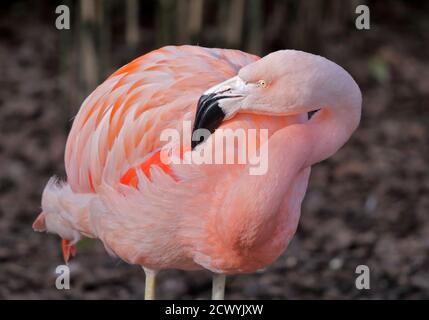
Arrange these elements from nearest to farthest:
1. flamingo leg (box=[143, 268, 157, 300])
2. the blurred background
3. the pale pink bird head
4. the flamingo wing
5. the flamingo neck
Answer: the pale pink bird head → the flamingo neck → the flamingo wing → flamingo leg (box=[143, 268, 157, 300]) → the blurred background

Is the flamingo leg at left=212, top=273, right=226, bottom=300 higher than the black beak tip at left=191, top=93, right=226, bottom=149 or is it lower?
lower

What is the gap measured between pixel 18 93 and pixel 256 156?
369 cm

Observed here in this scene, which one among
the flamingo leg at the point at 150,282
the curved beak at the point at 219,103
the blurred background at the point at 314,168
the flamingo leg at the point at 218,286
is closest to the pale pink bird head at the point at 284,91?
the curved beak at the point at 219,103

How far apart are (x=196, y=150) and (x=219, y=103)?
21 cm

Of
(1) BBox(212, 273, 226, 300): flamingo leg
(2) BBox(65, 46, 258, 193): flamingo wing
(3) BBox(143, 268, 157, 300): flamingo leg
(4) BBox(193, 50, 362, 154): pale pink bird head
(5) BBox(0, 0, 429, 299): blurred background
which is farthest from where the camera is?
(5) BBox(0, 0, 429, 299): blurred background

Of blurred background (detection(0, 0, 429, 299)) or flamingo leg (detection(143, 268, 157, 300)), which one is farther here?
blurred background (detection(0, 0, 429, 299))

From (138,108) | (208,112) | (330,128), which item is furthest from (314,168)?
(208,112)

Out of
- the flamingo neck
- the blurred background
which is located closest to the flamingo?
the flamingo neck

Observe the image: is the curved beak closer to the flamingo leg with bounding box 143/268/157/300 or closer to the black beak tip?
the black beak tip

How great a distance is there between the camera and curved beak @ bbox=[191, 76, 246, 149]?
2.63 metres

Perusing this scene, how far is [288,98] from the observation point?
102 inches

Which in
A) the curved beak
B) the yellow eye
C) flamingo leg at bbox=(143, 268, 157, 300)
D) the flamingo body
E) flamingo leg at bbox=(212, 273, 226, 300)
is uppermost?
the yellow eye

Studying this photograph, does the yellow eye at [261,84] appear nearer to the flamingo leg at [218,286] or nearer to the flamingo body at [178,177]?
the flamingo body at [178,177]
